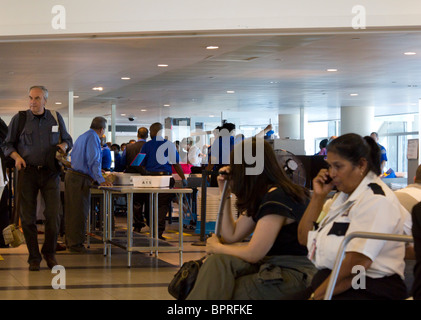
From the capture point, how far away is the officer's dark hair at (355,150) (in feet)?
10.1

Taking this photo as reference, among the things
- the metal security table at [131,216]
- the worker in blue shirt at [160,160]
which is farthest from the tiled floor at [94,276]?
the worker in blue shirt at [160,160]

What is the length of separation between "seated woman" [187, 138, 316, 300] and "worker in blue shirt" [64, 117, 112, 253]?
15.7 ft

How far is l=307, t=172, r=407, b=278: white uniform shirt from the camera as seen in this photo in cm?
282

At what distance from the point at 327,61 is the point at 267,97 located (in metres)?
7.66

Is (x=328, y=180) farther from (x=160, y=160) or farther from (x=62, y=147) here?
(x=160, y=160)

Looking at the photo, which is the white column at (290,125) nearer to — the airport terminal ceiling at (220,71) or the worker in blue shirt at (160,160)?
the airport terminal ceiling at (220,71)

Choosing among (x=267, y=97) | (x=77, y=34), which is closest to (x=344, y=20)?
(x=77, y=34)

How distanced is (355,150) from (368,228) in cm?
40

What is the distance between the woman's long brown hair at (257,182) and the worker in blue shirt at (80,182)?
4.84 metres

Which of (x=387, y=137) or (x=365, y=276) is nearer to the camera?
(x=365, y=276)

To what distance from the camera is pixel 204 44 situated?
1041 cm

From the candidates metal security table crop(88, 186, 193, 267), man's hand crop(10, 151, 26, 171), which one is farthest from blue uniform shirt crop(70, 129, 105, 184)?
man's hand crop(10, 151, 26, 171)
